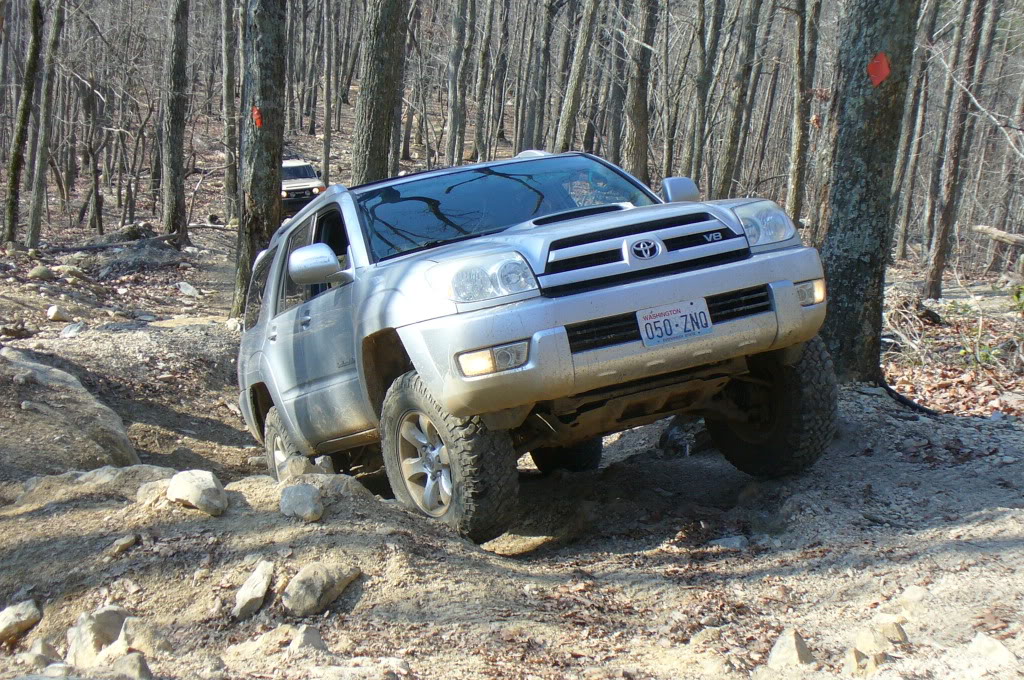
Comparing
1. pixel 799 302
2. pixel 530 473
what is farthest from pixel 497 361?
pixel 530 473

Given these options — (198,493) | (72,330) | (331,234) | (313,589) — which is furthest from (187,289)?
(313,589)

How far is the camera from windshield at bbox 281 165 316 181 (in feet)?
96.2

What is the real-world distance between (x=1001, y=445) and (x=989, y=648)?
10.3 ft

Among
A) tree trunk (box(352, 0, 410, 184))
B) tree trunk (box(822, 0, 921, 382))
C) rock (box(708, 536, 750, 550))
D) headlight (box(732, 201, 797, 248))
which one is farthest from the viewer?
tree trunk (box(352, 0, 410, 184))

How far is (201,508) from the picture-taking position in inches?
173

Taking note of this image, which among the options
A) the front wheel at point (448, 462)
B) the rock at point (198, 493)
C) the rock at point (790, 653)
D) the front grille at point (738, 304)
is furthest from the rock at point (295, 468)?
the rock at point (790, 653)

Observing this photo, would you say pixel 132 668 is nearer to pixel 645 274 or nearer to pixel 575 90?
pixel 645 274

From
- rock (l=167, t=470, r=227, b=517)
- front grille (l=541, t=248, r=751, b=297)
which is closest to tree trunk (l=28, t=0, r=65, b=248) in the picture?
rock (l=167, t=470, r=227, b=517)

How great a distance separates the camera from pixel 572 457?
6.80m

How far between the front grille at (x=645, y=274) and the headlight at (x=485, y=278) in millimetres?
120

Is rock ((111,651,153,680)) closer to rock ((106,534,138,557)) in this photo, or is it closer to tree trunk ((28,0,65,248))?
rock ((106,534,138,557))

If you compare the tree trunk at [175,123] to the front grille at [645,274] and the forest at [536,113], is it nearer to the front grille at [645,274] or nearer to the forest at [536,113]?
the forest at [536,113]

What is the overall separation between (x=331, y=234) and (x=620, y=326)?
239 cm

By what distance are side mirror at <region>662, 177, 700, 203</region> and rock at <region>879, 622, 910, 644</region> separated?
280cm
